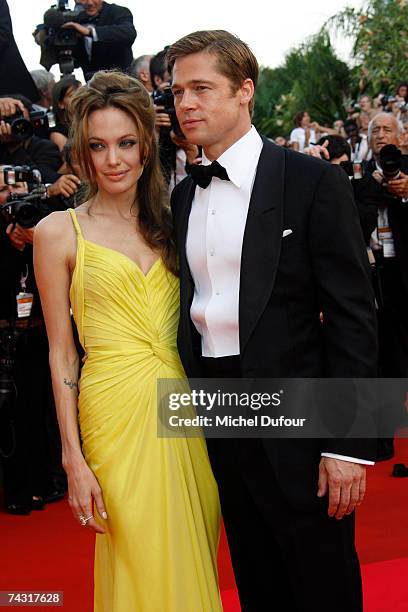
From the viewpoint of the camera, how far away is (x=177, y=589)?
2352 mm

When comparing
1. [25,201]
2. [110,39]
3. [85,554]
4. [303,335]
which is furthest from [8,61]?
[303,335]

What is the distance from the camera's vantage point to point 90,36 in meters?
6.04

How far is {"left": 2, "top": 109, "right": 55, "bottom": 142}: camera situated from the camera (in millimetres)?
4887

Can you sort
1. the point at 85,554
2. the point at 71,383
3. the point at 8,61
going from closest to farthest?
the point at 71,383
the point at 85,554
the point at 8,61

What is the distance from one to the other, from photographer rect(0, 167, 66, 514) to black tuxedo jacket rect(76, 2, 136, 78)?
1.95m

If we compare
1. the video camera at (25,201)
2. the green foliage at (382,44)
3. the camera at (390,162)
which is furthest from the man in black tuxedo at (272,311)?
the green foliage at (382,44)

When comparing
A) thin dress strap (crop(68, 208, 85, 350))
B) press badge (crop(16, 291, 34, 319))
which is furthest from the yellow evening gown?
press badge (crop(16, 291, 34, 319))

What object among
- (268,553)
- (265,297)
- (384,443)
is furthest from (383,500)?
(265,297)

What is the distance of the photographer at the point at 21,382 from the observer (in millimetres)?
4520

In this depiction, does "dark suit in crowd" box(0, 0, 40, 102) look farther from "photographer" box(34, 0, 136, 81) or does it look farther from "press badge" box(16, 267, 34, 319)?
"press badge" box(16, 267, 34, 319)

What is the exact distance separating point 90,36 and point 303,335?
4353 mm

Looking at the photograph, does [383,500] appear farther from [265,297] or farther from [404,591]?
[265,297]

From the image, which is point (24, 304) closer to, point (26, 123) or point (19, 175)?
point (19, 175)

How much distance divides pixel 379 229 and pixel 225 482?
340cm
